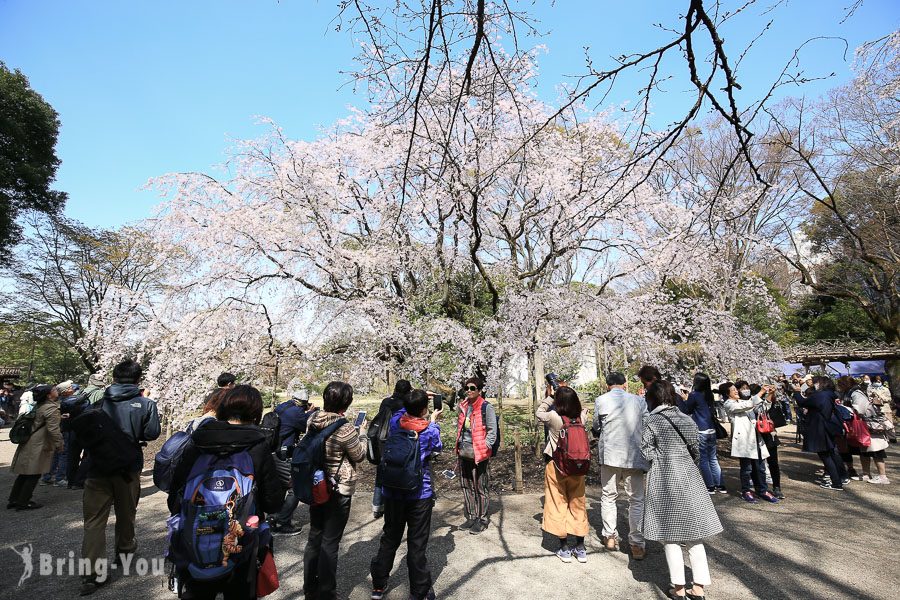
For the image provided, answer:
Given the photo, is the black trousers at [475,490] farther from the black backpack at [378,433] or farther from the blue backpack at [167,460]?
the blue backpack at [167,460]

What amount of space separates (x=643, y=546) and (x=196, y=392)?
8.41 metres

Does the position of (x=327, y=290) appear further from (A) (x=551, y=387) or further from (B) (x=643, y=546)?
(B) (x=643, y=546)

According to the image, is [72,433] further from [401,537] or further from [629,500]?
[629,500]

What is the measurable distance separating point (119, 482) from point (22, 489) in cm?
382

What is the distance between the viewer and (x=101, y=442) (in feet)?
11.7

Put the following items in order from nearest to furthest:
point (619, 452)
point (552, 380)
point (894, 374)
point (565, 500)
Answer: point (565, 500) < point (619, 452) < point (552, 380) < point (894, 374)

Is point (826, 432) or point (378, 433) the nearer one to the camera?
point (378, 433)

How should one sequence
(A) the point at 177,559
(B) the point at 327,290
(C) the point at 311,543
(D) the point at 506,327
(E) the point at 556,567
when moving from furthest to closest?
(B) the point at 327,290, (D) the point at 506,327, (E) the point at 556,567, (C) the point at 311,543, (A) the point at 177,559

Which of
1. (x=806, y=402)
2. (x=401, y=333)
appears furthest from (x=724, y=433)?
(x=401, y=333)

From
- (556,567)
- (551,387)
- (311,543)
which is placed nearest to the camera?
(311,543)

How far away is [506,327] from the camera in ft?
26.1

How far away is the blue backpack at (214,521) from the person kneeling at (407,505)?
110 cm

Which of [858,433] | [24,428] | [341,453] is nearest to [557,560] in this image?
[341,453]

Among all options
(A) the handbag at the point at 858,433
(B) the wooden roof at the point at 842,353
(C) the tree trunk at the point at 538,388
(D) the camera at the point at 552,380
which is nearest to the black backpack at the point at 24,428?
(D) the camera at the point at 552,380
